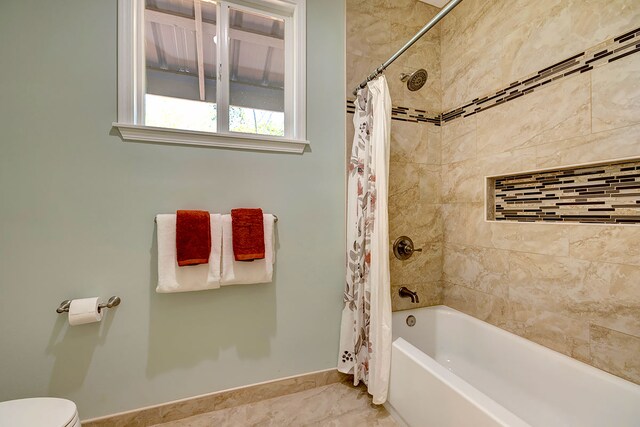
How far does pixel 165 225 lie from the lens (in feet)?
4.23

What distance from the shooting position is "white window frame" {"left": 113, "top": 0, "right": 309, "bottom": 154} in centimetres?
128

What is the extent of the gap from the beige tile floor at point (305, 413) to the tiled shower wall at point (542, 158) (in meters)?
0.99

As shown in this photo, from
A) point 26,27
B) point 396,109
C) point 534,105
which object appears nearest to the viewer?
point 26,27

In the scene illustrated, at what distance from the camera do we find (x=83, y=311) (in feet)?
3.81

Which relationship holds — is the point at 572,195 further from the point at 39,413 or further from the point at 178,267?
the point at 39,413

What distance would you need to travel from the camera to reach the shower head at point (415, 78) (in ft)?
5.38

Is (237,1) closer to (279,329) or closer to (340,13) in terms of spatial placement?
(340,13)

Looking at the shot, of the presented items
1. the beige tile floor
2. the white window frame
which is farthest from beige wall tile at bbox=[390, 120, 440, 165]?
the beige tile floor

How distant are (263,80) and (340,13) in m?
0.70

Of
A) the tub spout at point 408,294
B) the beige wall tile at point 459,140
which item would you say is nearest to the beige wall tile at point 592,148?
the beige wall tile at point 459,140

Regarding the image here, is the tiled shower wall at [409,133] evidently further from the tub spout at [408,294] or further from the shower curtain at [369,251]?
the shower curtain at [369,251]

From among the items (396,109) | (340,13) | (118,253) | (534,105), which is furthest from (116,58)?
(534,105)

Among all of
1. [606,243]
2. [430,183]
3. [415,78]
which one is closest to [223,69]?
[415,78]

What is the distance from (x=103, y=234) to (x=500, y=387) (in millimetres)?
2378
